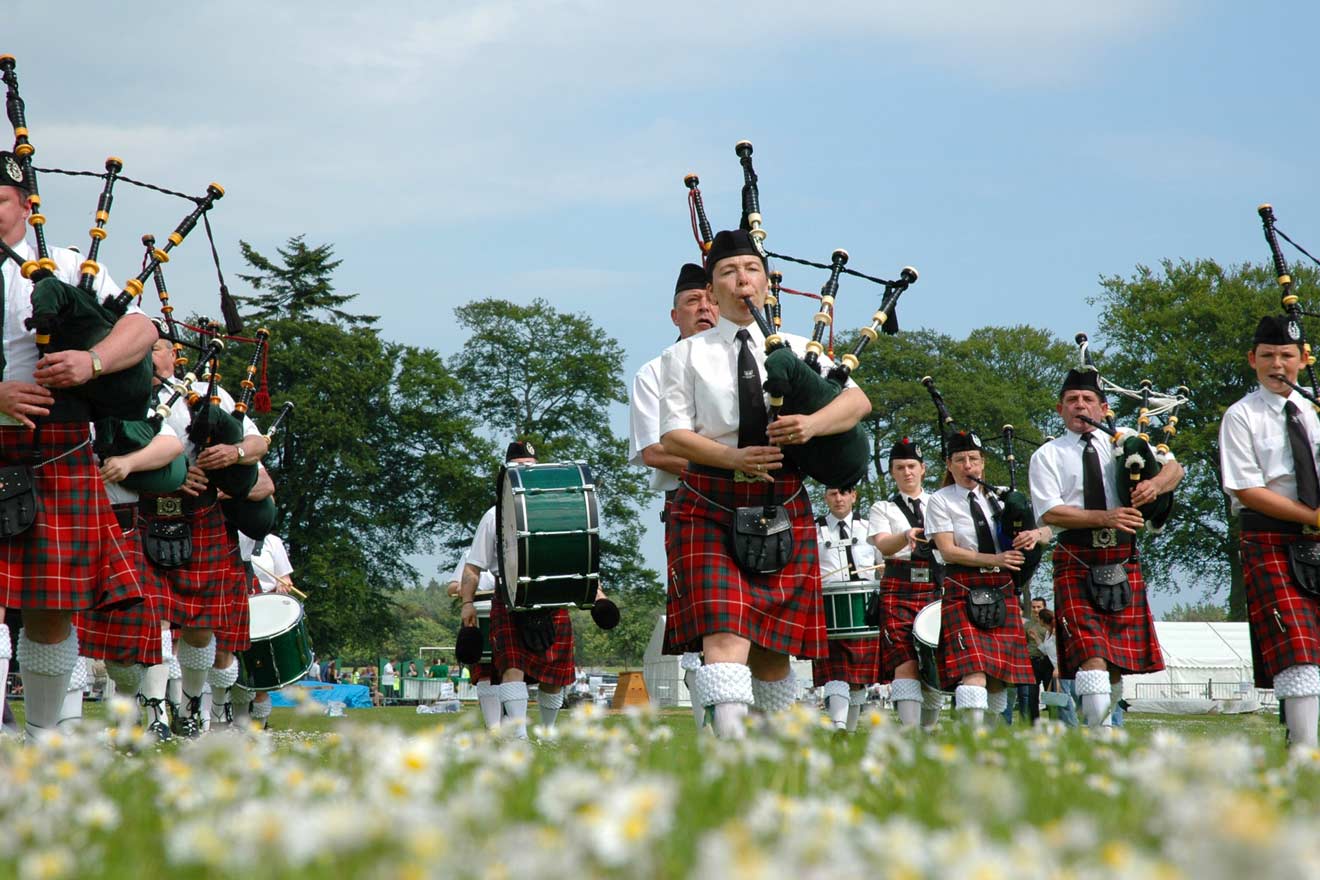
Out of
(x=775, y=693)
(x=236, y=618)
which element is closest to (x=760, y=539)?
(x=775, y=693)

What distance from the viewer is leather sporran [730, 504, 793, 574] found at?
15.1 feet

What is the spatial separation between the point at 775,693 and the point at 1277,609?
2117mm

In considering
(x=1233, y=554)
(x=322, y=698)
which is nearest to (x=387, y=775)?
(x=322, y=698)

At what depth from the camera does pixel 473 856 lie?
5.23 feet

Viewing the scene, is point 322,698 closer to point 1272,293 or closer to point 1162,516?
Answer: point 1162,516

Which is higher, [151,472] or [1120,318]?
[1120,318]

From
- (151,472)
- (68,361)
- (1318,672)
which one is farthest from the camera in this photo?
(151,472)

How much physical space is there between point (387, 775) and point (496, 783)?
48 centimetres

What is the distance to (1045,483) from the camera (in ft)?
24.6

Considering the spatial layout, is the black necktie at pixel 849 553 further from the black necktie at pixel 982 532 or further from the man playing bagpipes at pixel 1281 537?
the man playing bagpipes at pixel 1281 537

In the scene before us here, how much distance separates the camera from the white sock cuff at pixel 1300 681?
5.57 metres

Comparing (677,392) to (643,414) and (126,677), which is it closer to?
(643,414)

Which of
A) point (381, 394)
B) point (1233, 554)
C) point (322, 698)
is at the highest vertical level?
point (381, 394)

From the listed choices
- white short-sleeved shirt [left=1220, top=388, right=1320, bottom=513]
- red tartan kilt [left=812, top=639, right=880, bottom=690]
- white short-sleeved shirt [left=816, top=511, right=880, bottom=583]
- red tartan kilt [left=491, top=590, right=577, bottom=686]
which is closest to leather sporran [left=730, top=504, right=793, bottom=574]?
white short-sleeved shirt [left=1220, top=388, right=1320, bottom=513]
